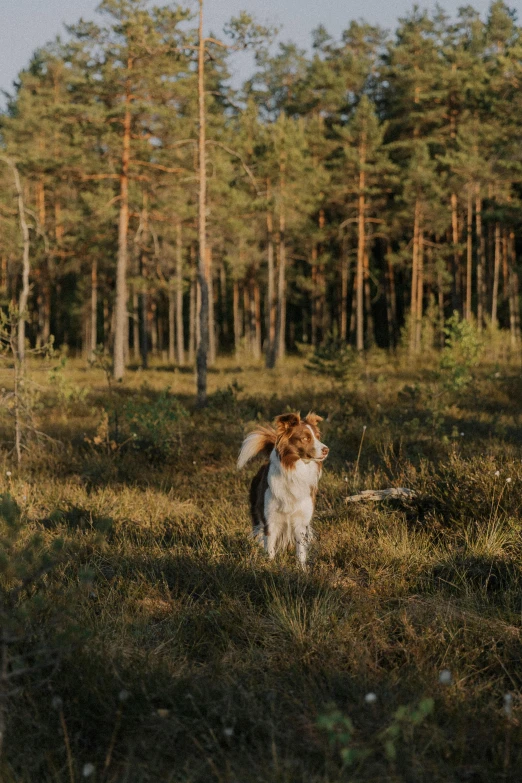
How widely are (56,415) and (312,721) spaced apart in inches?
419

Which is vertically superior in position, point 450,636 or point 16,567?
point 16,567

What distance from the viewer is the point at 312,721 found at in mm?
2670

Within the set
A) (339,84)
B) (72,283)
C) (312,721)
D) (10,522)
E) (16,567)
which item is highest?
(339,84)

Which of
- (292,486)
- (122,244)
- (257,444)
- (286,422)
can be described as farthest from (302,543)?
(122,244)

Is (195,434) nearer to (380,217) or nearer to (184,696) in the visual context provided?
(184,696)

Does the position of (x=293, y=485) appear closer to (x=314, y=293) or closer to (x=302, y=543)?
(x=302, y=543)

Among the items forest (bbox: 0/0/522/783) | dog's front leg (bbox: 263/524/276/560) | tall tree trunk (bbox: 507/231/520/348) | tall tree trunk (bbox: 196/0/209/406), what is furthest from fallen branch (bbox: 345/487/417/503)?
tall tree trunk (bbox: 507/231/520/348)

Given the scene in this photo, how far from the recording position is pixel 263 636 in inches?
133

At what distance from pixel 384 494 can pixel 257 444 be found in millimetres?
1363

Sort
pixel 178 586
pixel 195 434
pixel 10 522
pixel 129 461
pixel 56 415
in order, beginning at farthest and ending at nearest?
pixel 56 415 < pixel 195 434 < pixel 129 461 < pixel 178 586 < pixel 10 522

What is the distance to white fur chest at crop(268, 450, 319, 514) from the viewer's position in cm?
489

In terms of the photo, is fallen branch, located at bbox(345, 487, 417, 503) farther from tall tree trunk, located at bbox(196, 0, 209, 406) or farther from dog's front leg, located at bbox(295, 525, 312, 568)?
tall tree trunk, located at bbox(196, 0, 209, 406)

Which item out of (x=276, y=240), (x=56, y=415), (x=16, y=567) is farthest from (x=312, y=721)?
(x=276, y=240)

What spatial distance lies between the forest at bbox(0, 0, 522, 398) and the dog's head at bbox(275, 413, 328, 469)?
10.5 m
